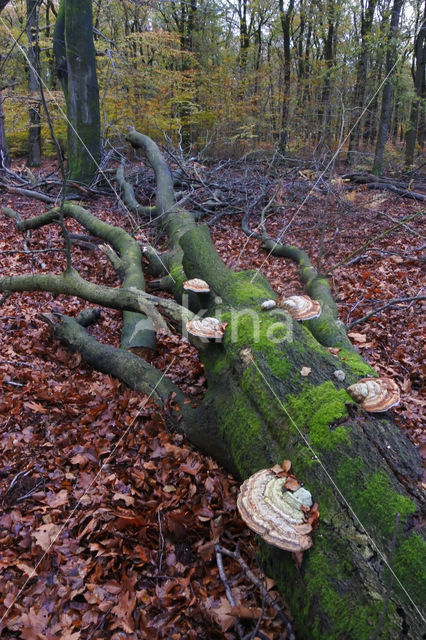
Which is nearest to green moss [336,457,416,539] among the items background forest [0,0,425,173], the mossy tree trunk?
the mossy tree trunk

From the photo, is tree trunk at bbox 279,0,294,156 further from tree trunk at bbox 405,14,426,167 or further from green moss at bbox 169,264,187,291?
green moss at bbox 169,264,187,291

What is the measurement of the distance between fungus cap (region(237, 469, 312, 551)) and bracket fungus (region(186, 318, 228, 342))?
1.32 m

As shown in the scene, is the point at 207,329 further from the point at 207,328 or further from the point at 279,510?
the point at 279,510

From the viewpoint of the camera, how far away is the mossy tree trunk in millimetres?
9532

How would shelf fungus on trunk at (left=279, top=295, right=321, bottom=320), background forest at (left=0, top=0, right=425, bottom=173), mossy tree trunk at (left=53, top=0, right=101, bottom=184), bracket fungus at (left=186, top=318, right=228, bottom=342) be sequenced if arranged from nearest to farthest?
bracket fungus at (left=186, top=318, right=228, bottom=342) → shelf fungus on trunk at (left=279, top=295, right=321, bottom=320) → mossy tree trunk at (left=53, top=0, right=101, bottom=184) → background forest at (left=0, top=0, right=425, bottom=173)

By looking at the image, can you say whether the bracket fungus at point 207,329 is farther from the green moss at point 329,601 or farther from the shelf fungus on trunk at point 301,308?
the green moss at point 329,601

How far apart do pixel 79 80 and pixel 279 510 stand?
37.8ft

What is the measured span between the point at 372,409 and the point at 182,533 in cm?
164

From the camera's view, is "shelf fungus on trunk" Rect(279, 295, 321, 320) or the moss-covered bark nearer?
the moss-covered bark

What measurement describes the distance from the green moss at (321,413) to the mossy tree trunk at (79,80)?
9365 millimetres

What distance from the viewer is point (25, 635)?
2225 millimetres

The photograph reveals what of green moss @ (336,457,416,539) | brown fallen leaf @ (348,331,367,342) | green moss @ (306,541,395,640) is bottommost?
brown fallen leaf @ (348,331,367,342)

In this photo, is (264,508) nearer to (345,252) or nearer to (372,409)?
(372,409)

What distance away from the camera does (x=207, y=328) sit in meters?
3.22
